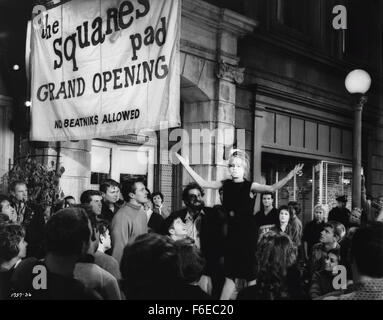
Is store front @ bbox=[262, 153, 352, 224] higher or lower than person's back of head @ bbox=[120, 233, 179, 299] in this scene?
higher


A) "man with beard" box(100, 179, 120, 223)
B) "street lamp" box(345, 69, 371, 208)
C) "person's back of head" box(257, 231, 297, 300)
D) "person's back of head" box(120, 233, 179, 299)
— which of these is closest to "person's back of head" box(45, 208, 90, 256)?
"person's back of head" box(120, 233, 179, 299)

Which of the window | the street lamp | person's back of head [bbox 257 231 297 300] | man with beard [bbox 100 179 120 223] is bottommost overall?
person's back of head [bbox 257 231 297 300]

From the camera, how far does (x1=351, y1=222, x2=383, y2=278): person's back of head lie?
240 cm

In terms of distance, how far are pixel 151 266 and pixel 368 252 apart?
947 millimetres

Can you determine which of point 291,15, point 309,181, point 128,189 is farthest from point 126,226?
point 291,15

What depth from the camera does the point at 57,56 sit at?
4867mm

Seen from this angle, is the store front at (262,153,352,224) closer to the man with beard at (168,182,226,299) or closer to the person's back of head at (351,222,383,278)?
the man with beard at (168,182,226,299)

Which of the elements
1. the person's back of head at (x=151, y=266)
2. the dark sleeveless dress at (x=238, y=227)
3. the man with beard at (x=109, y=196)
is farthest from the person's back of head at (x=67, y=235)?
the man with beard at (x=109, y=196)

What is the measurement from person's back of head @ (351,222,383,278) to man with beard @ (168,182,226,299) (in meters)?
2.01

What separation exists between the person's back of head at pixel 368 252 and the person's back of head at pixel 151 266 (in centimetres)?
80

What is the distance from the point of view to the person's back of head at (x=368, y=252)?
7.88 ft

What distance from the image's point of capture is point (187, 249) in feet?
9.07

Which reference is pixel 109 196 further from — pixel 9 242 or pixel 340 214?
pixel 340 214
